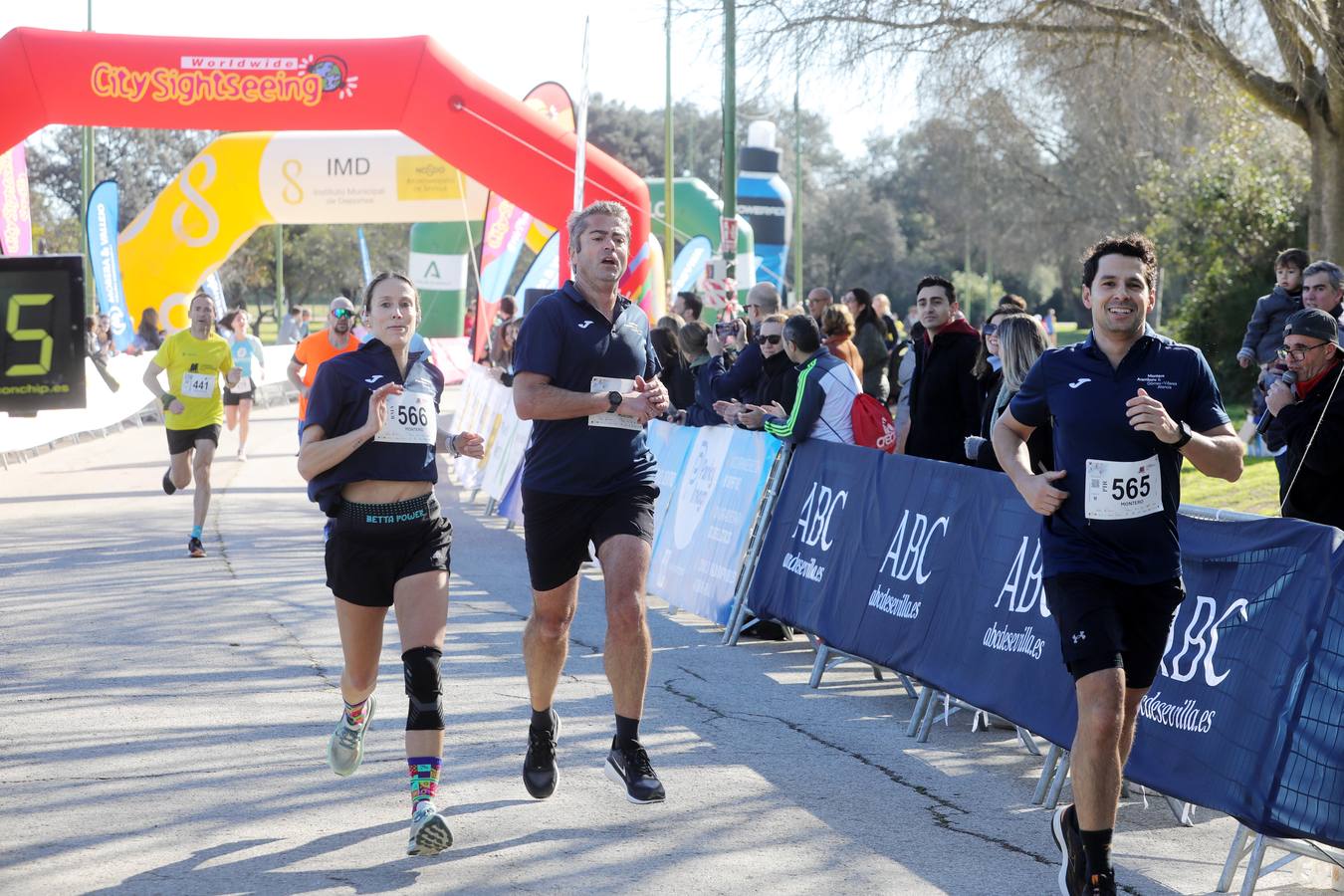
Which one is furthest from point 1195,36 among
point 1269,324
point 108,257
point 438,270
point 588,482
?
point 438,270

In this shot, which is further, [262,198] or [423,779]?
[262,198]

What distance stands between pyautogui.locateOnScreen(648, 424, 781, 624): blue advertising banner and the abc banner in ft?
0.99

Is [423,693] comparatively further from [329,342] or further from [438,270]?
[438,270]

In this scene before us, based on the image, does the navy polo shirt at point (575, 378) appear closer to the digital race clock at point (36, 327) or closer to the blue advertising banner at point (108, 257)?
the digital race clock at point (36, 327)

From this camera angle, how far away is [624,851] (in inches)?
213

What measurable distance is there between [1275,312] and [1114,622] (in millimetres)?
6519

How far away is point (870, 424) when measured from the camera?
30.7 feet

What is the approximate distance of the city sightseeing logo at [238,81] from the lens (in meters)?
18.5

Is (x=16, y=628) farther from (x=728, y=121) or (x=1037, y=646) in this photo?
(x=728, y=121)

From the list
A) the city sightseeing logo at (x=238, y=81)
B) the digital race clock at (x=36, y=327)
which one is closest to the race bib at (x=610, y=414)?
the digital race clock at (x=36, y=327)

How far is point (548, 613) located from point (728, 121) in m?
15.7

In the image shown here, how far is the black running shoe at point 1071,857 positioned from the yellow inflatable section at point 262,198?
2623cm

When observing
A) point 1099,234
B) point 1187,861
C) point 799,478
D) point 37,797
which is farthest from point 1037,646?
point 1099,234

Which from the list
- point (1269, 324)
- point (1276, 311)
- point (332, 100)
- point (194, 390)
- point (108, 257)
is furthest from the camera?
point (108, 257)
